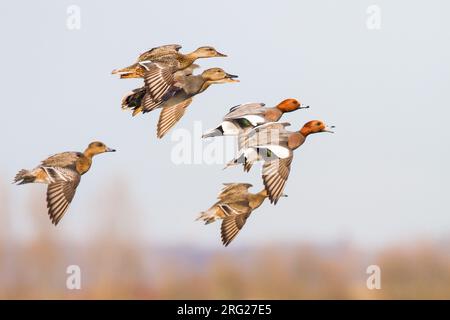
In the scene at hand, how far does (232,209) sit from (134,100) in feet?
4.16

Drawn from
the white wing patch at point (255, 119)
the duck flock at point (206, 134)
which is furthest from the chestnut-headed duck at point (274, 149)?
the white wing patch at point (255, 119)

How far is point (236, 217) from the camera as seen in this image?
7832 mm

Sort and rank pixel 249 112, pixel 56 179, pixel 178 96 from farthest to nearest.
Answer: pixel 178 96, pixel 249 112, pixel 56 179

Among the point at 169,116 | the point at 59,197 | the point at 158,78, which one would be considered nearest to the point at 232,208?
the point at 169,116

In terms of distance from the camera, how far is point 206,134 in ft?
26.0

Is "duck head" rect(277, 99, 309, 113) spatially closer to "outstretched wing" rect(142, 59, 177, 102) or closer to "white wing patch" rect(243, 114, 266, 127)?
"white wing patch" rect(243, 114, 266, 127)

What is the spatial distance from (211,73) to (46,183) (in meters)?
1.75

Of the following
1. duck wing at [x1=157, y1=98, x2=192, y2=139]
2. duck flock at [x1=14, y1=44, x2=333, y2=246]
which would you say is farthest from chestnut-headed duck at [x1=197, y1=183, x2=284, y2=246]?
duck wing at [x1=157, y1=98, x2=192, y2=139]

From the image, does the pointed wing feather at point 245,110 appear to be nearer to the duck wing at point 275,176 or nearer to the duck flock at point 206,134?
the duck flock at point 206,134

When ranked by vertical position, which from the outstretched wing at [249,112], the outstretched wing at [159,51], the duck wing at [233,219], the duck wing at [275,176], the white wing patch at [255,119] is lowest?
the duck wing at [233,219]

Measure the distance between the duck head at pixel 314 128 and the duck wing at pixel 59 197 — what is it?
6.16ft

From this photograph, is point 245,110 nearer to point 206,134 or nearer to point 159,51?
point 206,134

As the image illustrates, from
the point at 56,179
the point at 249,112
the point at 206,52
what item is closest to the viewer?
the point at 56,179

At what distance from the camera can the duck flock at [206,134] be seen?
24.8 feet
